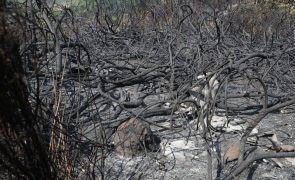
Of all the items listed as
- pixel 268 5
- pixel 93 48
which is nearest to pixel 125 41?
pixel 93 48

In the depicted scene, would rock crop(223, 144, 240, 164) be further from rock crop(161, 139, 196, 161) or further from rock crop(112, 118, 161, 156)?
rock crop(112, 118, 161, 156)

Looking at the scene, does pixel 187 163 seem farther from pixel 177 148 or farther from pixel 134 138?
pixel 134 138

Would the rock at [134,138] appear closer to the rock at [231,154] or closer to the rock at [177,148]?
the rock at [177,148]

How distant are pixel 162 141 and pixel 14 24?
1.89m

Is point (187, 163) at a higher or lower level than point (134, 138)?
lower

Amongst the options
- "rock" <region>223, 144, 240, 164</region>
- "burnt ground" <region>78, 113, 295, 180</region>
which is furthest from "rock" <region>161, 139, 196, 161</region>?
"rock" <region>223, 144, 240, 164</region>

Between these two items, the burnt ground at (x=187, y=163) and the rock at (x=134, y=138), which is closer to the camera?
the burnt ground at (x=187, y=163)

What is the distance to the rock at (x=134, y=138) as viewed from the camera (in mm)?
2896

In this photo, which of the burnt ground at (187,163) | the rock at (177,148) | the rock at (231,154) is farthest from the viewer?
the rock at (177,148)

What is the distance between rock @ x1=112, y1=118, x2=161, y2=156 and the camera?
9.50 ft

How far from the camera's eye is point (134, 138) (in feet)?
9.49

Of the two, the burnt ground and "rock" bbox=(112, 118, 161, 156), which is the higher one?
"rock" bbox=(112, 118, 161, 156)

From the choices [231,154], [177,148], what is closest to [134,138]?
[177,148]

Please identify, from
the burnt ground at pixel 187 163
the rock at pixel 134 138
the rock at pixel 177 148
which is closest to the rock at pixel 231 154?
the burnt ground at pixel 187 163
